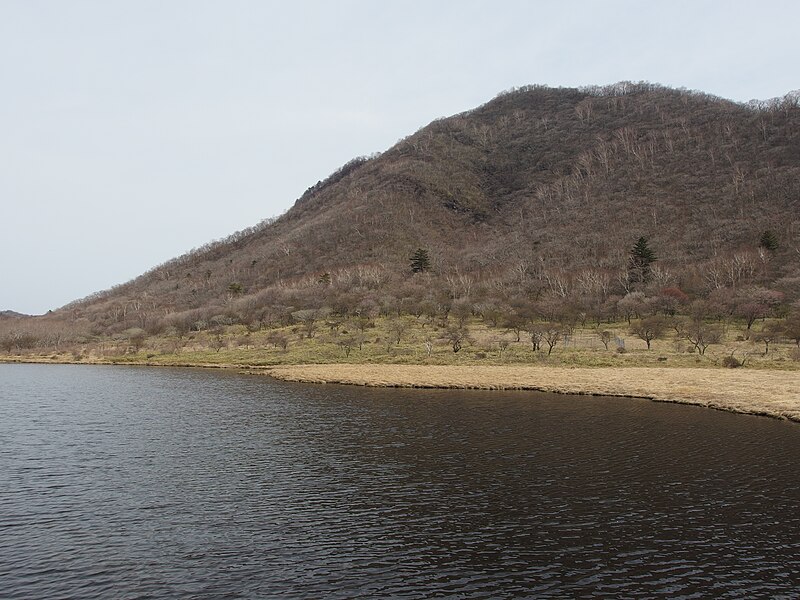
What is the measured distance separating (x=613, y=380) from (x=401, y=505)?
40543 mm

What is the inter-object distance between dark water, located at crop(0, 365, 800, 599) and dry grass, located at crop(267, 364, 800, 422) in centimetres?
512

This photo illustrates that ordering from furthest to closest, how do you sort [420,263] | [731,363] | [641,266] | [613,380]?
[420,263] → [641,266] → [731,363] → [613,380]

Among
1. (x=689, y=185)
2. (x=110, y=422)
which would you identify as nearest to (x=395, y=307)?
(x=110, y=422)

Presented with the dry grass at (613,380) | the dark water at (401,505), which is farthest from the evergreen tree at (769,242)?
the dark water at (401,505)

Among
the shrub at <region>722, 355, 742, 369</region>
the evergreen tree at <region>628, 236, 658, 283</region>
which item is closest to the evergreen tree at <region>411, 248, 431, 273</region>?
the evergreen tree at <region>628, 236, 658, 283</region>

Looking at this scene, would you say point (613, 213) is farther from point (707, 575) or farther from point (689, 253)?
point (707, 575)

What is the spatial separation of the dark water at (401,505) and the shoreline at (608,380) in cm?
455

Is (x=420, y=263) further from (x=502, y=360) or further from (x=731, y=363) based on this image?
(x=731, y=363)

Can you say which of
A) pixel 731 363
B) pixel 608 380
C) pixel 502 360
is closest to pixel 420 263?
pixel 502 360

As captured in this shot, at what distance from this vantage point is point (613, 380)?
181 ft

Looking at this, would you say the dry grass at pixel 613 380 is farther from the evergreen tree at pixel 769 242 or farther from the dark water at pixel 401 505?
the evergreen tree at pixel 769 242

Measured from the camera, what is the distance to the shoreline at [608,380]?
4391cm

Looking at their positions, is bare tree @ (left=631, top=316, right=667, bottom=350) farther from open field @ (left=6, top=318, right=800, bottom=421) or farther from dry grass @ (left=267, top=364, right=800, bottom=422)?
dry grass @ (left=267, top=364, right=800, bottom=422)

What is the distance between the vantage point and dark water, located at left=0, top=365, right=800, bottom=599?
51.7 feet
